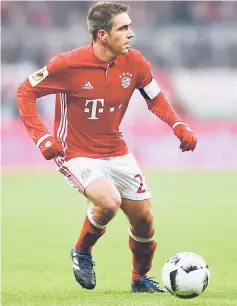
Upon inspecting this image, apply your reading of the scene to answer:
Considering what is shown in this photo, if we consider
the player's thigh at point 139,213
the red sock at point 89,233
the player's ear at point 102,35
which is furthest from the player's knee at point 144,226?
the player's ear at point 102,35

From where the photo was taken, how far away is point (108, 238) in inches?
472

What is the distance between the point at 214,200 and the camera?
1592cm

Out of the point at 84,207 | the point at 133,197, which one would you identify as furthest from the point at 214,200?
the point at 133,197

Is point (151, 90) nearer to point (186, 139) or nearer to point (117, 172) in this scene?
point (186, 139)

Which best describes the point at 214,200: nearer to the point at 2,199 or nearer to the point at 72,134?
the point at 2,199

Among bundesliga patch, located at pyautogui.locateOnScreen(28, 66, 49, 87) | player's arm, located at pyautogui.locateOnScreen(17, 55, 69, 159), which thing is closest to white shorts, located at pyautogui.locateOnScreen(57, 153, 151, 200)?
player's arm, located at pyautogui.locateOnScreen(17, 55, 69, 159)

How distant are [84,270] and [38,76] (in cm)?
160

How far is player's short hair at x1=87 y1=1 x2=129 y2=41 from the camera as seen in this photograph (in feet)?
23.8

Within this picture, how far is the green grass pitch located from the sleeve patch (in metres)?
1.65

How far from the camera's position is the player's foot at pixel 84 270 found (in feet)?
24.1

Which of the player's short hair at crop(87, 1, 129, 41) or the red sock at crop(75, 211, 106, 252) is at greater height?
the player's short hair at crop(87, 1, 129, 41)

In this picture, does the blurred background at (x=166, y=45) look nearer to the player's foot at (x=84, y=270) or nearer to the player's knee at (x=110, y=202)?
the player's foot at (x=84, y=270)

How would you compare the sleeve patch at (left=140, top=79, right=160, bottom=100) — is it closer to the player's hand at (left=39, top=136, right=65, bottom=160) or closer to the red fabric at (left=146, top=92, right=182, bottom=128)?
the red fabric at (left=146, top=92, right=182, bottom=128)

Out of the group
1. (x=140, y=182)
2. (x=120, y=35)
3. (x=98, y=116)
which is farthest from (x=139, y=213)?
(x=120, y=35)
